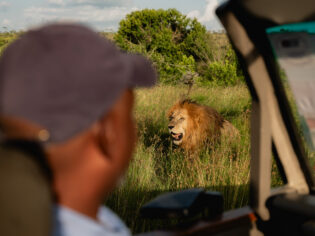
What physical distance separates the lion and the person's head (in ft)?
15.9

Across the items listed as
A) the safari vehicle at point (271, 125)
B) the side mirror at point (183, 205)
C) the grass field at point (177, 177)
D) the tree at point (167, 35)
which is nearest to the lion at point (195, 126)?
the grass field at point (177, 177)

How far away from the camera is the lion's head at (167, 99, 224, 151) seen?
19.0 ft

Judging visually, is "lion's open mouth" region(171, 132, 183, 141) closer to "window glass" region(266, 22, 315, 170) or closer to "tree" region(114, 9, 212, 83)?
"window glass" region(266, 22, 315, 170)

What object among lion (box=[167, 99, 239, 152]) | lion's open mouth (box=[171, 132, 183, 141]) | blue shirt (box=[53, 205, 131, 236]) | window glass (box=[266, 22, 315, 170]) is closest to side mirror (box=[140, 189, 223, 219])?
window glass (box=[266, 22, 315, 170])

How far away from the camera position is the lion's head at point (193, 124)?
19.0 ft

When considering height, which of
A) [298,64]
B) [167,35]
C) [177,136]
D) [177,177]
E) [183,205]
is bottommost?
[177,177]

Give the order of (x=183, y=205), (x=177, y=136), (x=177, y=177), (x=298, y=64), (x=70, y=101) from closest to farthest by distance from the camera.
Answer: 1. (x=70, y=101)
2. (x=183, y=205)
3. (x=298, y=64)
4. (x=177, y=177)
5. (x=177, y=136)

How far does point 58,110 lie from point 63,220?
0.24 meters

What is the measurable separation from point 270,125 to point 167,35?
15.0 meters

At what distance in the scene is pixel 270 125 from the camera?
1.81 meters

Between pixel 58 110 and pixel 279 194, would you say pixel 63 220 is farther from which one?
pixel 279 194

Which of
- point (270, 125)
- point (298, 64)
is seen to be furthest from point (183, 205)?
point (298, 64)

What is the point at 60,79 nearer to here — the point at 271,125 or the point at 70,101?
the point at 70,101

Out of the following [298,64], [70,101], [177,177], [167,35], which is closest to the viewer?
[70,101]
